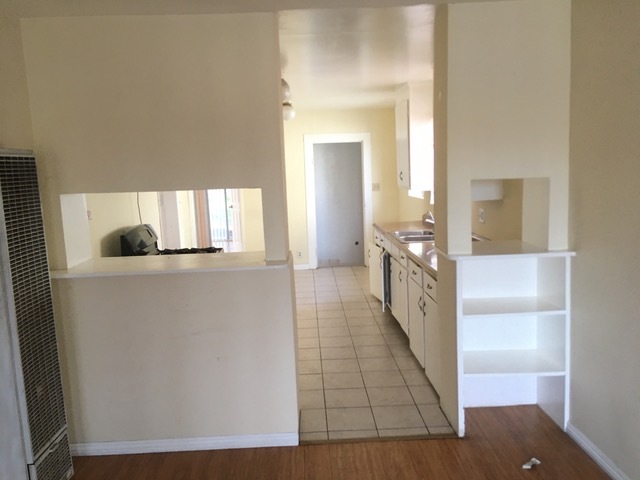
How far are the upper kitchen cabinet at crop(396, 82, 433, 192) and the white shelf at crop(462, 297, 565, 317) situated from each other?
221cm

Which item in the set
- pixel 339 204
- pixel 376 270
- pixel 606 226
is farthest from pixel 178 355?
pixel 339 204

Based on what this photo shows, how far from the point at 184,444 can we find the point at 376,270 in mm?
3157

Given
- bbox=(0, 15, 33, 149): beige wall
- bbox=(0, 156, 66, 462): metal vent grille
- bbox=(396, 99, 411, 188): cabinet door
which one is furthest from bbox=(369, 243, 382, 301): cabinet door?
bbox=(0, 15, 33, 149): beige wall

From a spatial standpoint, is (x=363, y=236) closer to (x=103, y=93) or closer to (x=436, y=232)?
(x=436, y=232)

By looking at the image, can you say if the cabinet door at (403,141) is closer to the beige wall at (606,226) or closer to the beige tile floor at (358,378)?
the beige tile floor at (358,378)

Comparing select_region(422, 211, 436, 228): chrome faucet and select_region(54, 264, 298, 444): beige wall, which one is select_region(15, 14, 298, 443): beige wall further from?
select_region(422, 211, 436, 228): chrome faucet

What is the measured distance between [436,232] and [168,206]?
14.7ft

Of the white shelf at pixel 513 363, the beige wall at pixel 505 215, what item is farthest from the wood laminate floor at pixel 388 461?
the beige wall at pixel 505 215

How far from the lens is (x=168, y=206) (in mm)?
6504

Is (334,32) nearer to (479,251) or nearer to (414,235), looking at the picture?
(479,251)

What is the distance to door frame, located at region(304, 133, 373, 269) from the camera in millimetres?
7223

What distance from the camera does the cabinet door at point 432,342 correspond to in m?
3.22

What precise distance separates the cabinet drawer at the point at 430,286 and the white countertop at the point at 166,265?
1.06 m

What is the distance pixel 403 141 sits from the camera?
17.7 ft
